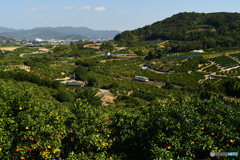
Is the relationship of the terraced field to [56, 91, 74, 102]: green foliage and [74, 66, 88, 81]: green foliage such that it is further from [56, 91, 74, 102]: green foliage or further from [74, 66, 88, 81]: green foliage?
[56, 91, 74, 102]: green foliage

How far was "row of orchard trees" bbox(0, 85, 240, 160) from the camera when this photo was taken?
717cm

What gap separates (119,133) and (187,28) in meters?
131

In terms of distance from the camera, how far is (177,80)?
45.0 metres

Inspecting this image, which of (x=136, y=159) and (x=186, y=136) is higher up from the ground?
(x=186, y=136)

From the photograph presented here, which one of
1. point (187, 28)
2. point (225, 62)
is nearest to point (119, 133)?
point (225, 62)

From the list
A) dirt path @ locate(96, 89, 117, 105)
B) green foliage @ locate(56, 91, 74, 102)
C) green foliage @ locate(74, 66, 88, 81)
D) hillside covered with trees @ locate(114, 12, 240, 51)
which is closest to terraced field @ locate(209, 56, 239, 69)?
hillside covered with trees @ locate(114, 12, 240, 51)

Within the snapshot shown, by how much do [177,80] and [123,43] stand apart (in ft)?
256

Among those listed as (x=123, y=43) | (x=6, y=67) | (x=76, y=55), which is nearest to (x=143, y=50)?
(x=123, y=43)

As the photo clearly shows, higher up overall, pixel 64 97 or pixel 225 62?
pixel 225 62

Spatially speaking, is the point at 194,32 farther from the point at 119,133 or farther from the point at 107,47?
the point at 119,133

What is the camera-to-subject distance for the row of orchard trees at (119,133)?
717 cm

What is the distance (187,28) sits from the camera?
414ft

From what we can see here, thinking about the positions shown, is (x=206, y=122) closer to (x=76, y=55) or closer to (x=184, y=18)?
(x=76, y=55)

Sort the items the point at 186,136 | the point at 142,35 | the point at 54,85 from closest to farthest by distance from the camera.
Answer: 1. the point at 186,136
2. the point at 54,85
3. the point at 142,35
